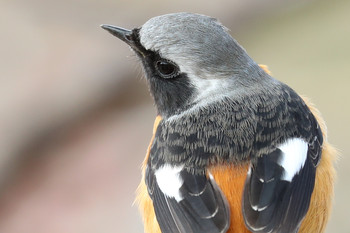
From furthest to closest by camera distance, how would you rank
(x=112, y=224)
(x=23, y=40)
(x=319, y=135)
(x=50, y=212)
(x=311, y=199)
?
(x=23, y=40)
(x=50, y=212)
(x=112, y=224)
(x=319, y=135)
(x=311, y=199)

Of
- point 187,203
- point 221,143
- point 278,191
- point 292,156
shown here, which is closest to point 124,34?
point 221,143

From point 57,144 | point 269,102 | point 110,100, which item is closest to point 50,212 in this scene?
point 57,144

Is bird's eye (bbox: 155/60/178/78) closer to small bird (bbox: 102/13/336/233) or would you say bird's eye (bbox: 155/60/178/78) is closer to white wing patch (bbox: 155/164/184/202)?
small bird (bbox: 102/13/336/233)

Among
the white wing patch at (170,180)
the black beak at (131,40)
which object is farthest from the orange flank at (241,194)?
the black beak at (131,40)

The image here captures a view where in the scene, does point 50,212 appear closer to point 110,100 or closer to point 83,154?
point 83,154

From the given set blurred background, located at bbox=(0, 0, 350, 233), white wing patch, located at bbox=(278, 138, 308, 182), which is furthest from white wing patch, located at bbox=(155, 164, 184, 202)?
blurred background, located at bbox=(0, 0, 350, 233)

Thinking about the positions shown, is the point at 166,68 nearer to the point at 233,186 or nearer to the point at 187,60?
the point at 187,60

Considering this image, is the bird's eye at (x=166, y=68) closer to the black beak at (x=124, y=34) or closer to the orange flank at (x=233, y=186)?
the black beak at (x=124, y=34)
